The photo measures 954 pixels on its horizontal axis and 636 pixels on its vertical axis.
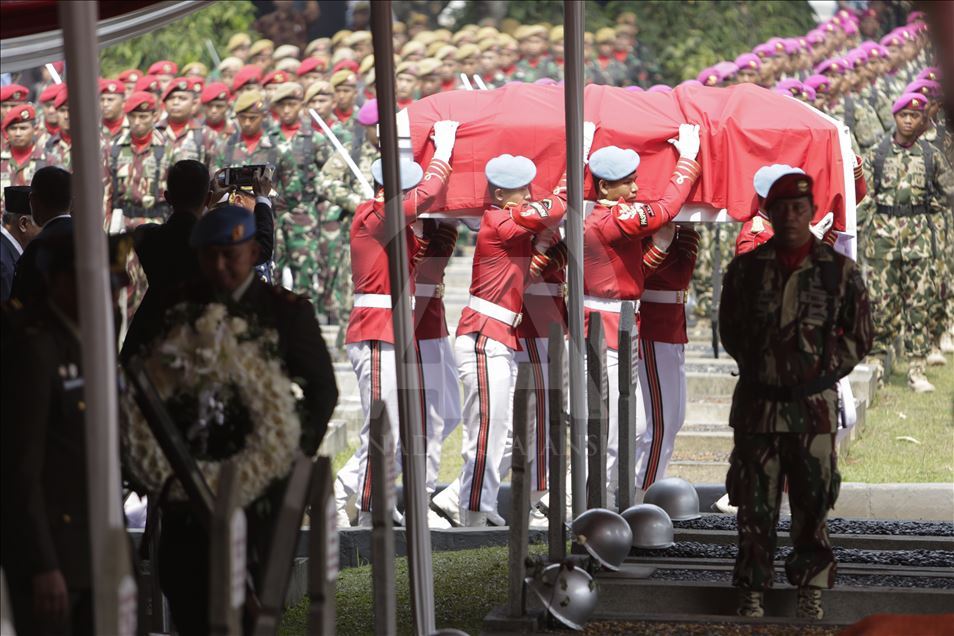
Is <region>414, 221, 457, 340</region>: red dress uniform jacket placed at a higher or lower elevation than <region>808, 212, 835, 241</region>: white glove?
lower

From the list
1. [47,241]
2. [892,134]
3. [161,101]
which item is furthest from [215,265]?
[161,101]

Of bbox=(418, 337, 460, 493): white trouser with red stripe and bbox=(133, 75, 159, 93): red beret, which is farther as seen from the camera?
bbox=(133, 75, 159, 93): red beret

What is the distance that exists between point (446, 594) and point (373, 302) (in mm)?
1793

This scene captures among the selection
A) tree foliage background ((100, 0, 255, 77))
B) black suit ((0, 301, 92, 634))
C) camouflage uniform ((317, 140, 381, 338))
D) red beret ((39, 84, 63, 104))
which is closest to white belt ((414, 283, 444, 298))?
black suit ((0, 301, 92, 634))

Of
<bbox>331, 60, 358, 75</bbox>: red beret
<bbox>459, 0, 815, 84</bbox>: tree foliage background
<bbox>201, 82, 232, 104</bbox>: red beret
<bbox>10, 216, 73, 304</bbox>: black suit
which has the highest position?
<bbox>459, 0, 815, 84</bbox>: tree foliage background

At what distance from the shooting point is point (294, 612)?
8586mm

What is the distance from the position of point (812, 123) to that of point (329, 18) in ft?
68.0

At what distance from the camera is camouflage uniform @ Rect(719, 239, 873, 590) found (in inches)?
265

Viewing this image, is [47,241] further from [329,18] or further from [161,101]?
[329,18]

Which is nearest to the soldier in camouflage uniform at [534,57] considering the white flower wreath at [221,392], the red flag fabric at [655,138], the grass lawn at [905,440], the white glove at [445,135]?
the grass lawn at [905,440]

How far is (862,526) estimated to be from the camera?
9242mm

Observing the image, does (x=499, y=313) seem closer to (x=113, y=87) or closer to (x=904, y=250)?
(x=904, y=250)

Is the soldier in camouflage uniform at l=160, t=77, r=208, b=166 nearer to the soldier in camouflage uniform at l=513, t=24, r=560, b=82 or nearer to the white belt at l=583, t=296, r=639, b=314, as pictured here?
the soldier in camouflage uniform at l=513, t=24, r=560, b=82

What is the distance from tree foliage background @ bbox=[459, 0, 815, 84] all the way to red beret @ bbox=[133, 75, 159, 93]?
9617mm
